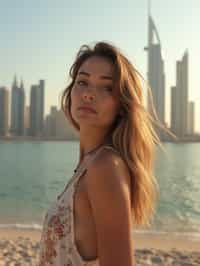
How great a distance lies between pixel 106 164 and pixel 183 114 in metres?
87.5

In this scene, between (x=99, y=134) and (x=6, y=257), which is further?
(x=6, y=257)

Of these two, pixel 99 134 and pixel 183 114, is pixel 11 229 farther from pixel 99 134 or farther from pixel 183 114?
pixel 183 114

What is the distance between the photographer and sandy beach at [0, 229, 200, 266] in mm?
5918

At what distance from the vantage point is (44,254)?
4.31 feet

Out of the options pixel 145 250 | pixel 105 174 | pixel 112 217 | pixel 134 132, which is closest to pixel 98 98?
pixel 134 132

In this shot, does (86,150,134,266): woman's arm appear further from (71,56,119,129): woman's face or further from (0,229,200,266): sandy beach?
(0,229,200,266): sandy beach

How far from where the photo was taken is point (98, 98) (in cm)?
131

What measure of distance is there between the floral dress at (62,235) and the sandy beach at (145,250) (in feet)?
14.7

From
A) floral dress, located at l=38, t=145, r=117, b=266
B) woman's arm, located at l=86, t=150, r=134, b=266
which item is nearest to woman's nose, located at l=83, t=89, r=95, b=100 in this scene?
floral dress, located at l=38, t=145, r=117, b=266

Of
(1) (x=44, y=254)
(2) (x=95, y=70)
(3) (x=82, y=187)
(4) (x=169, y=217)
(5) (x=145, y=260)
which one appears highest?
(2) (x=95, y=70)

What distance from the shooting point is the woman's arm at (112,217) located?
3.38 ft

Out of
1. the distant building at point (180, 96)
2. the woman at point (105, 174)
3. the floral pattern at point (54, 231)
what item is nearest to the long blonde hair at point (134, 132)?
the woman at point (105, 174)

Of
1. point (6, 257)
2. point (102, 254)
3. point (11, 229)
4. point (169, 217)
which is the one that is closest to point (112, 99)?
point (102, 254)

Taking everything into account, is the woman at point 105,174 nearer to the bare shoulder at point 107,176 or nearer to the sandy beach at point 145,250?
the bare shoulder at point 107,176
